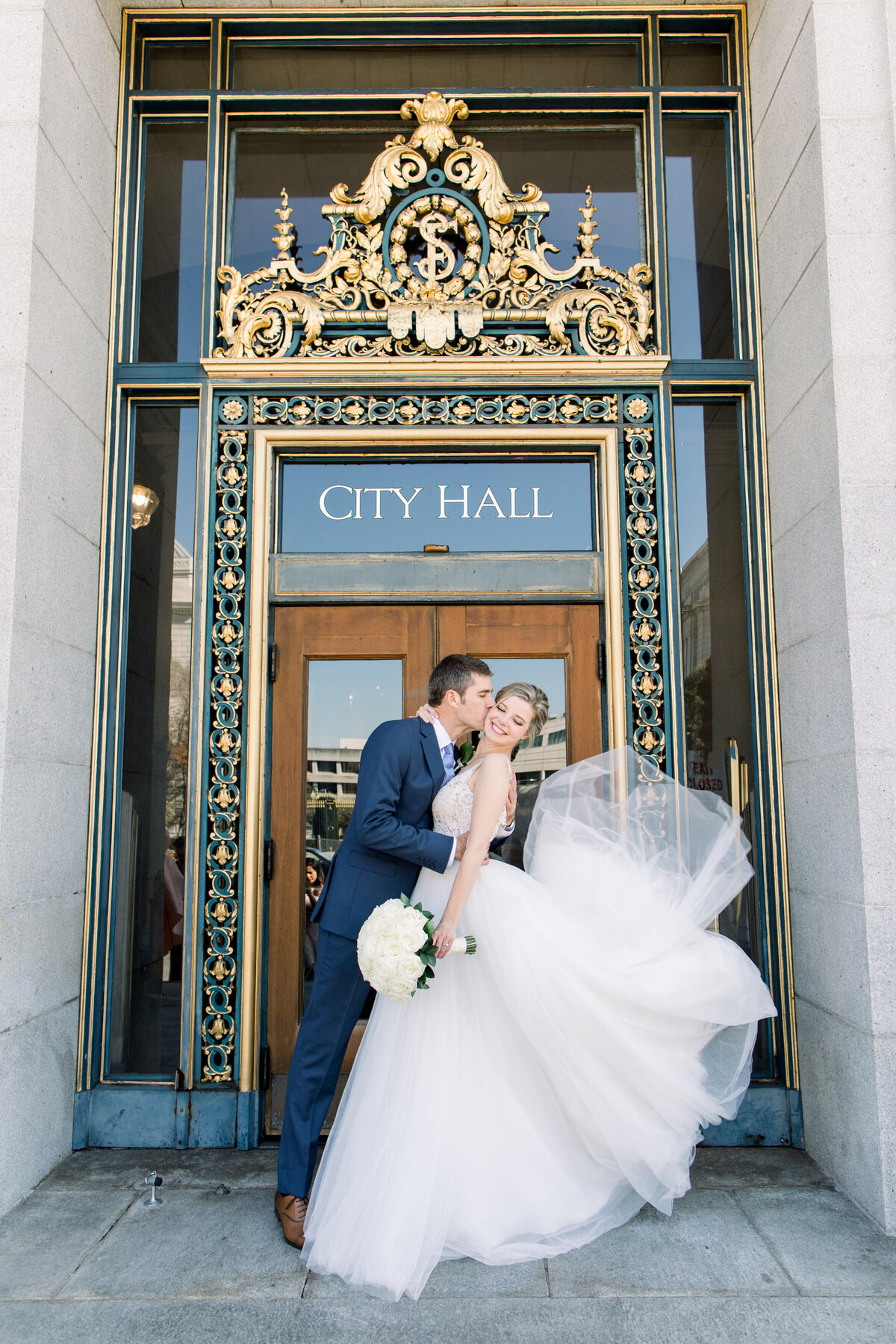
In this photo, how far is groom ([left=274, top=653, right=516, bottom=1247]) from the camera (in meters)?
3.41

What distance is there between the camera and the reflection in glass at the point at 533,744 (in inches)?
174

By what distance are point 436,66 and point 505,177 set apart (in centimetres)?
75

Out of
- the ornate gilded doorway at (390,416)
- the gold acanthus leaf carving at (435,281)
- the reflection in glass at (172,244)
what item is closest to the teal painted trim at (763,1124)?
the ornate gilded doorway at (390,416)

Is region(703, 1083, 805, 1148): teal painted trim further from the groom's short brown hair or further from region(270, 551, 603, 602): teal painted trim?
region(270, 551, 603, 602): teal painted trim

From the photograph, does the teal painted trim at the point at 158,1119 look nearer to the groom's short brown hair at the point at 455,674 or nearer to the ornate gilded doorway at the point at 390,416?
the ornate gilded doorway at the point at 390,416

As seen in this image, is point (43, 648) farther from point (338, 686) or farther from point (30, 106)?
point (30, 106)

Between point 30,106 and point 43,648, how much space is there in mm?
2401

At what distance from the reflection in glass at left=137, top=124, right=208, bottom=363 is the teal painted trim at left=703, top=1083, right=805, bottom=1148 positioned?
4655 millimetres

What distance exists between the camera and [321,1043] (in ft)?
11.6

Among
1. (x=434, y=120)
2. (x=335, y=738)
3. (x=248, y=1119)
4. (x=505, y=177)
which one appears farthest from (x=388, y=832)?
(x=434, y=120)

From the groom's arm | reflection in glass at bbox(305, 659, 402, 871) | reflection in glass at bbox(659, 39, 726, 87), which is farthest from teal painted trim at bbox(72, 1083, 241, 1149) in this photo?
reflection in glass at bbox(659, 39, 726, 87)

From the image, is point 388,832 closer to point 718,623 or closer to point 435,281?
point 718,623

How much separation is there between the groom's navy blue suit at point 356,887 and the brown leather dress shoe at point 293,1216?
32mm

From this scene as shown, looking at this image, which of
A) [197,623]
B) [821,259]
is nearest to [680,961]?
[197,623]
